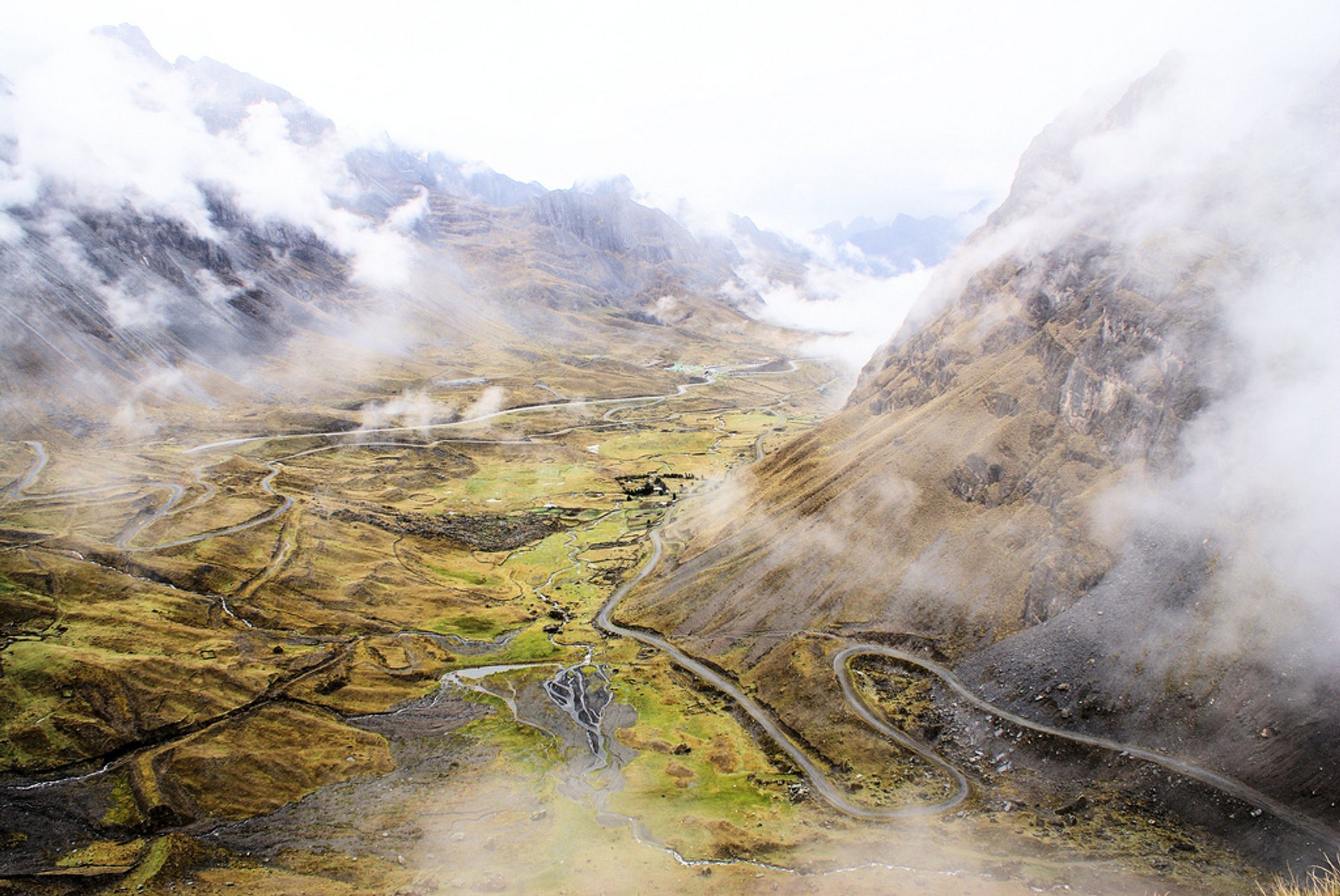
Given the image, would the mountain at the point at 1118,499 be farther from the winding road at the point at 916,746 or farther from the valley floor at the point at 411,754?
the valley floor at the point at 411,754

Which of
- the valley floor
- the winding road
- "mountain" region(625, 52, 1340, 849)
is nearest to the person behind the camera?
the valley floor

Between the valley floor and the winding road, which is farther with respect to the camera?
the winding road

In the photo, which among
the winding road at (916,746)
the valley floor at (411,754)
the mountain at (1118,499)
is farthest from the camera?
the mountain at (1118,499)

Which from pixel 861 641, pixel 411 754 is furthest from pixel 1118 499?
pixel 411 754

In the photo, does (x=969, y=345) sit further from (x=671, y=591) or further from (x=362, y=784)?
(x=362, y=784)

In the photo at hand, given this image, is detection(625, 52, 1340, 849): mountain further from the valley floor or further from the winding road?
the valley floor

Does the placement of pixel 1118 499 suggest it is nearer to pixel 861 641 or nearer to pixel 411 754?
pixel 861 641

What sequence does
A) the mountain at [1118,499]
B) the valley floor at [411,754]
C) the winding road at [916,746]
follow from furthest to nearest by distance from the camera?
the mountain at [1118,499], the winding road at [916,746], the valley floor at [411,754]

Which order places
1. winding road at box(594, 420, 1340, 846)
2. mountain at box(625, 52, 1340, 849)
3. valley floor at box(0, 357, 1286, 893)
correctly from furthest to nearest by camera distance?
mountain at box(625, 52, 1340, 849), winding road at box(594, 420, 1340, 846), valley floor at box(0, 357, 1286, 893)
